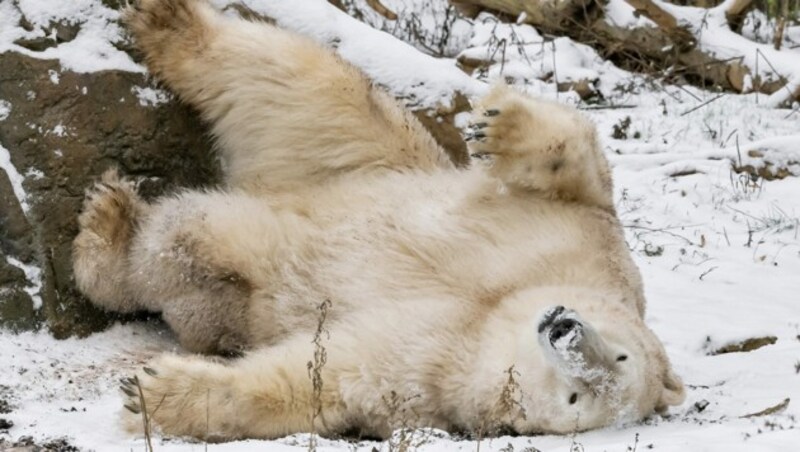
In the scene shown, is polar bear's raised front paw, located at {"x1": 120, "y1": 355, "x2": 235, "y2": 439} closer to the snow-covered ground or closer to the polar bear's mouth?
the snow-covered ground

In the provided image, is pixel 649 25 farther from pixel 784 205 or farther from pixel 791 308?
pixel 791 308

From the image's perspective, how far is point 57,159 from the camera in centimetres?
548

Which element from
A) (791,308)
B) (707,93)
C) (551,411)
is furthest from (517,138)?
(707,93)

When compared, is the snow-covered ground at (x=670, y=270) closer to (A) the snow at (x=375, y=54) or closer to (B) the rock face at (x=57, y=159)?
(A) the snow at (x=375, y=54)

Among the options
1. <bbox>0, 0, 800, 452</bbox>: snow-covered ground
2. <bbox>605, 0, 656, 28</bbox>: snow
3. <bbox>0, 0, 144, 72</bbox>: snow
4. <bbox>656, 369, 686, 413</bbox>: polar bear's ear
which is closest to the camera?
<bbox>0, 0, 800, 452</bbox>: snow-covered ground

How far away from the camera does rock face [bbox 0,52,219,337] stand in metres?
5.32

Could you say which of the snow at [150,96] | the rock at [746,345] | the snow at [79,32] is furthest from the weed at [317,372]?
the rock at [746,345]

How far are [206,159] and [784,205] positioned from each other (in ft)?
15.1

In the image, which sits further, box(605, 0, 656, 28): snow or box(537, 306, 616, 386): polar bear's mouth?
box(605, 0, 656, 28): snow

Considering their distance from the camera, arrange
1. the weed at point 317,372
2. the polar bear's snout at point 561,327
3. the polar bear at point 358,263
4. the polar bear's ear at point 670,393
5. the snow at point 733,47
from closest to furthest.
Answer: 1. the weed at point 317,372
2. the polar bear's snout at point 561,327
3. the polar bear at point 358,263
4. the polar bear's ear at point 670,393
5. the snow at point 733,47

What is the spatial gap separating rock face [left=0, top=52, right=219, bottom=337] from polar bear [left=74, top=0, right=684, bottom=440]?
113mm

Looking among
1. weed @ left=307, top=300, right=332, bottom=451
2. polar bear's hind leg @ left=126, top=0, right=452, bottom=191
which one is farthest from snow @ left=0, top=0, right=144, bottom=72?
weed @ left=307, top=300, right=332, bottom=451

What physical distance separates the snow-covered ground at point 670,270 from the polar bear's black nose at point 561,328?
383mm

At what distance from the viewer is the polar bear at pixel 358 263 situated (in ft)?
14.2
